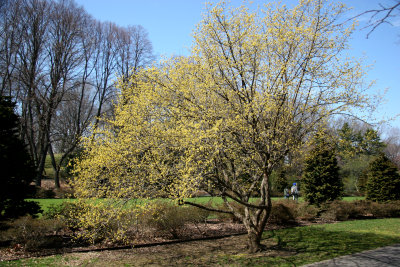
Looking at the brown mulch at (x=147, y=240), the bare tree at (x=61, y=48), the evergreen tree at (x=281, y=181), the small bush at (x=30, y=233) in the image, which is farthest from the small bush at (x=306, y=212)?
the bare tree at (x=61, y=48)

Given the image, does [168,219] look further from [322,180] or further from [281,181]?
[281,181]

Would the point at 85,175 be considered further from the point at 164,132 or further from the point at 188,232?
the point at 188,232

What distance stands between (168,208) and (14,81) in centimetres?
1945

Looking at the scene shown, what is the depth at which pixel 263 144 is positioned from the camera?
673 cm

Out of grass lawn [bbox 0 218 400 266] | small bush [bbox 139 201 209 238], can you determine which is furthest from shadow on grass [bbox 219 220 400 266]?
small bush [bbox 139 201 209 238]

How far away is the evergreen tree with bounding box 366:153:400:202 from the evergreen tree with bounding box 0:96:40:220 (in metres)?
16.7

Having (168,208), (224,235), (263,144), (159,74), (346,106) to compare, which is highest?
(159,74)

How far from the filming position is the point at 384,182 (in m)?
16.0

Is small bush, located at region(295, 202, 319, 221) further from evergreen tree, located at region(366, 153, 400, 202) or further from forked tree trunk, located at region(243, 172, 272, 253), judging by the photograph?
forked tree trunk, located at region(243, 172, 272, 253)

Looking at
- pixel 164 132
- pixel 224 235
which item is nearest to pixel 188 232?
pixel 224 235

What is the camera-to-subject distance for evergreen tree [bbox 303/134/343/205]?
15.1 m

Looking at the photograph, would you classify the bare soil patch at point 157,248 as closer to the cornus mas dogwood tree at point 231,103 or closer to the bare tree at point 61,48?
the cornus mas dogwood tree at point 231,103

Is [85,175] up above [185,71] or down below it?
below

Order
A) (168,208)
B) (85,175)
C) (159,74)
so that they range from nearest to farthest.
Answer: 1. (85,175)
2. (159,74)
3. (168,208)
